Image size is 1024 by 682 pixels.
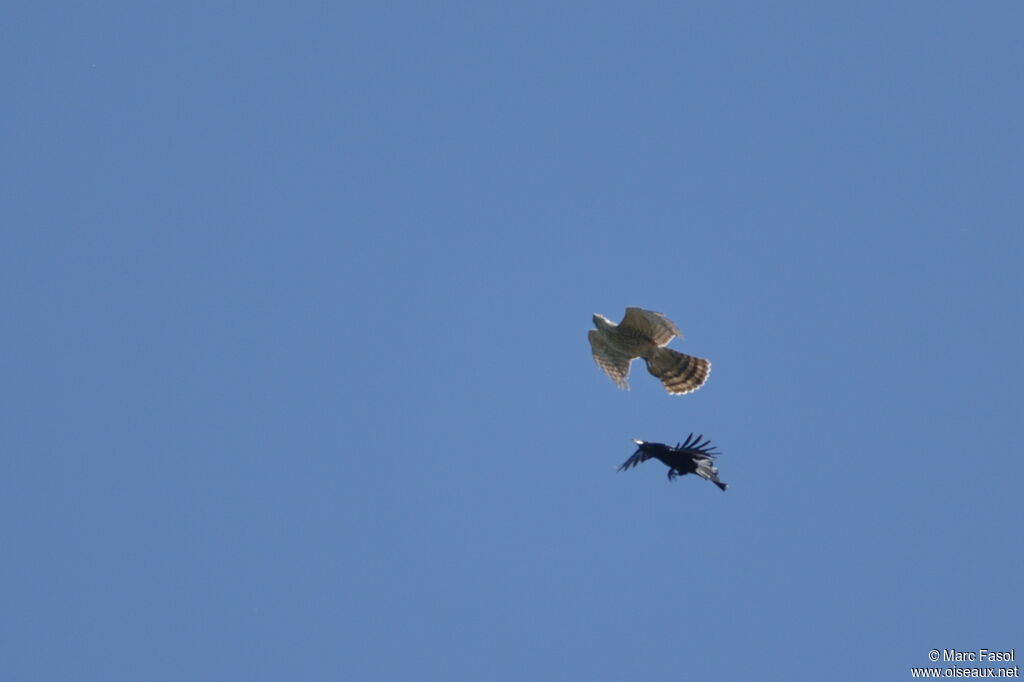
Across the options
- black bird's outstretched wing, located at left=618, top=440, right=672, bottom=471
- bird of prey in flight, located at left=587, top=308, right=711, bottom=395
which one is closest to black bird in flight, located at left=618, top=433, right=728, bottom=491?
black bird's outstretched wing, located at left=618, top=440, right=672, bottom=471

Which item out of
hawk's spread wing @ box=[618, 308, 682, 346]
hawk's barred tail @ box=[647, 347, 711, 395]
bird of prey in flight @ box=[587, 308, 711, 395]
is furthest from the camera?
hawk's barred tail @ box=[647, 347, 711, 395]

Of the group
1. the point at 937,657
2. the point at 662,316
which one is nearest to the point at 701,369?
the point at 662,316

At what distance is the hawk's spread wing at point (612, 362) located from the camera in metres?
19.0

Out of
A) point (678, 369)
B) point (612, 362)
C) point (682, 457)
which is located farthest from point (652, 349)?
point (682, 457)

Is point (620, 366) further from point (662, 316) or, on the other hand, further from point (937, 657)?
point (937, 657)

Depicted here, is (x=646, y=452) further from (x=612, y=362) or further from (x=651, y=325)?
(x=612, y=362)

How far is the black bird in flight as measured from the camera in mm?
13898

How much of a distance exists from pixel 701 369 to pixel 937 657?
5527 millimetres

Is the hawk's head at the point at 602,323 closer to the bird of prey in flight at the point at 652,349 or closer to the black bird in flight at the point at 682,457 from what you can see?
the bird of prey in flight at the point at 652,349

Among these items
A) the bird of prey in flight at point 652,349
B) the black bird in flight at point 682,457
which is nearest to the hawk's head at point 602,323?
the bird of prey in flight at point 652,349

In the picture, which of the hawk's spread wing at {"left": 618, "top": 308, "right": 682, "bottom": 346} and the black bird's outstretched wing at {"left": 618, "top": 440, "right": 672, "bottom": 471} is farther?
the hawk's spread wing at {"left": 618, "top": 308, "right": 682, "bottom": 346}

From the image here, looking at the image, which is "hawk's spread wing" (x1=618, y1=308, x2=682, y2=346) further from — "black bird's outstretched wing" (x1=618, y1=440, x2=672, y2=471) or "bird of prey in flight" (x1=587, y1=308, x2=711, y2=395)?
"black bird's outstretched wing" (x1=618, y1=440, x2=672, y2=471)

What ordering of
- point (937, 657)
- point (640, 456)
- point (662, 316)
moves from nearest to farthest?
point (640, 456), point (662, 316), point (937, 657)

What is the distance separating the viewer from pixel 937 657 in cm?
1873
